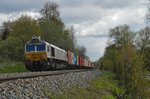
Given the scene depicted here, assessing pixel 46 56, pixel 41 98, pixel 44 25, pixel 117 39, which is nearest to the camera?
pixel 41 98

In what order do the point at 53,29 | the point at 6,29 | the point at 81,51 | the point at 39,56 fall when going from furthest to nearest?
the point at 81,51 → the point at 6,29 → the point at 53,29 → the point at 39,56

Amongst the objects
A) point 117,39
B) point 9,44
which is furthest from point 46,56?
point 117,39

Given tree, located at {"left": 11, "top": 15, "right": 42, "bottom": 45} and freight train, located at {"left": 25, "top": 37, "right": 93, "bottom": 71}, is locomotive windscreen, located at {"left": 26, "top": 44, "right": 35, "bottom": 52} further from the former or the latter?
tree, located at {"left": 11, "top": 15, "right": 42, "bottom": 45}

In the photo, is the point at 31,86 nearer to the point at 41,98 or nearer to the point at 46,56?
the point at 41,98

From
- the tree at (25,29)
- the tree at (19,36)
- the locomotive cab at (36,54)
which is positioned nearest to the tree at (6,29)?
the tree at (19,36)

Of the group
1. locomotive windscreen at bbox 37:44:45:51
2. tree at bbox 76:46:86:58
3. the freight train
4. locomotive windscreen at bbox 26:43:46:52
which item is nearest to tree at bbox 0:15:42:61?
the freight train

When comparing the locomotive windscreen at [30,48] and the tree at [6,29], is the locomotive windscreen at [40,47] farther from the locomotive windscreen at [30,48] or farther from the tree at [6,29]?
the tree at [6,29]

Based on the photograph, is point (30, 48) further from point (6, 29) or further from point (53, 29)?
point (6, 29)

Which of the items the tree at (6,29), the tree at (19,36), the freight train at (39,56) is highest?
the tree at (6,29)

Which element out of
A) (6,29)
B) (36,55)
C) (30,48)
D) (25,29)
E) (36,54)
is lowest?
(36,55)

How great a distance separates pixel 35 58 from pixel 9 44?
1454 inches

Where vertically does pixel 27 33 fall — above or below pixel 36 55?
above

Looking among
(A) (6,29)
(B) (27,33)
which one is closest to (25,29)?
(B) (27,33)

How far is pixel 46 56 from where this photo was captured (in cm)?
4594
